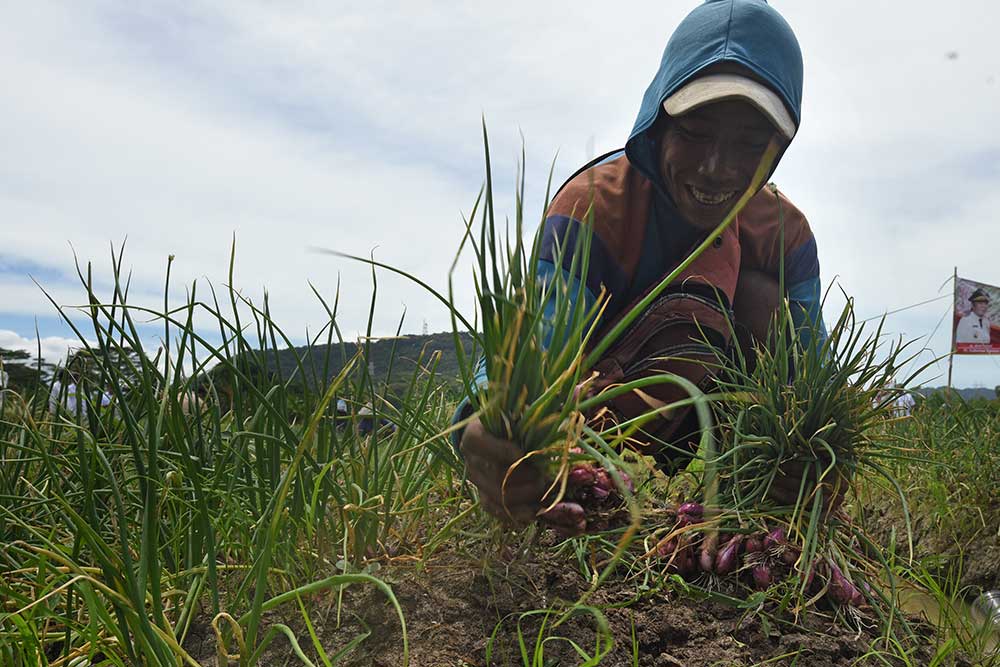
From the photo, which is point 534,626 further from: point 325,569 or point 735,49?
point 735,49

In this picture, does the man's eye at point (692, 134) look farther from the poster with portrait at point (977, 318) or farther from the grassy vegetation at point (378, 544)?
the poster with portrait at point (977, 318)

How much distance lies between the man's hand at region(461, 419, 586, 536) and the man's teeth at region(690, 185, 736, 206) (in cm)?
115

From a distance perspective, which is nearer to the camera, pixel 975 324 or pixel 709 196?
pixel 709 196

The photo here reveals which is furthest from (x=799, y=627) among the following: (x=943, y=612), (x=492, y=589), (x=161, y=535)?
(x=161, y=535)

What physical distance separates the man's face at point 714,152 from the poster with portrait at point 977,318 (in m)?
3.52

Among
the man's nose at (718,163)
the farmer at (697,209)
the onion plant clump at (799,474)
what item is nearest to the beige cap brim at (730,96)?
the farmer at (697,209)

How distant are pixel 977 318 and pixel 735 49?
12.7 feet

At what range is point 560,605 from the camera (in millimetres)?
1217

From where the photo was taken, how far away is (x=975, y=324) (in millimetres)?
4602

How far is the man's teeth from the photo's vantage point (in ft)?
6.07

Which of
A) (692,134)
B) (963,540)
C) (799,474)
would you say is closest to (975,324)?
(963,540)

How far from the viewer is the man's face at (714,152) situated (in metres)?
1.77

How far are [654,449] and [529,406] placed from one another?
49.1 inches

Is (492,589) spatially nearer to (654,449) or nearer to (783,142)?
(654,449)
